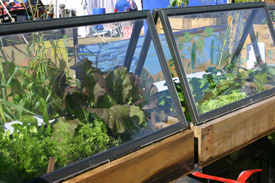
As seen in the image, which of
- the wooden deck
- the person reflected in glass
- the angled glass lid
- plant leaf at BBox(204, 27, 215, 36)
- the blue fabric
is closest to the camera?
the wooden deck

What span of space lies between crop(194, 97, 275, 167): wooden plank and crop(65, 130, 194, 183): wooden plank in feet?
0.22

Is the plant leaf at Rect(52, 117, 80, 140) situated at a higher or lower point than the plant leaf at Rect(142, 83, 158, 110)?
lower

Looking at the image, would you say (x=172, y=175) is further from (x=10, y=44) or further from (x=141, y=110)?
(x=10, y=44)

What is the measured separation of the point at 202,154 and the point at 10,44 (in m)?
1.01

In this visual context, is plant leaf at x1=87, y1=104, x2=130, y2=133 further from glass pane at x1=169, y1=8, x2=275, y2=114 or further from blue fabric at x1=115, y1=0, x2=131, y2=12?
blue fabric at x1=115, y1=0, x2=131, y2=12

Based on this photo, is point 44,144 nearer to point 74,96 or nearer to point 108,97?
point 74,96

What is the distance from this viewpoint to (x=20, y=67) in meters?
1.20

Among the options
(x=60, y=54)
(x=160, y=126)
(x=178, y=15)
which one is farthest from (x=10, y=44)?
(x=178, y=15)

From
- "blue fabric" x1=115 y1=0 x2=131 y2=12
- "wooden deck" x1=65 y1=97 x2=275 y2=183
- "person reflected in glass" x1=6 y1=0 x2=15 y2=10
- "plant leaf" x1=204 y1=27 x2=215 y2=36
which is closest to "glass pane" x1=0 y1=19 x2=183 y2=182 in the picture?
"wooden deck" x1=65 y1=97 x2=275 y2=183

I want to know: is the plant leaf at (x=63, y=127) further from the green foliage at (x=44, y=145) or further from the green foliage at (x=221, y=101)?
the green foliage at (x=221, y=101)

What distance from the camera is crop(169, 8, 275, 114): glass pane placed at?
5.67 feet

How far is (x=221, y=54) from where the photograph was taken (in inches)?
79.4

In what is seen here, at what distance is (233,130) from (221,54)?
22.5 inches

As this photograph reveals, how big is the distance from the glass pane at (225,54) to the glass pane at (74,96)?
0.27 meters
